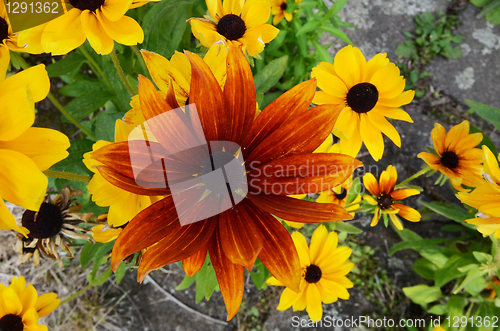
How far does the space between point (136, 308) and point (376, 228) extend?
50.5 inches

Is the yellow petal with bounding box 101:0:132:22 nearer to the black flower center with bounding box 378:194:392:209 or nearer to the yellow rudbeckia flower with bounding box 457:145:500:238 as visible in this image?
the yellow rudbeckia flower with bounding box 457:145:500:238

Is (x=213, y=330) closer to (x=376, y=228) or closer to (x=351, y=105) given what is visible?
(x=376, y=228)

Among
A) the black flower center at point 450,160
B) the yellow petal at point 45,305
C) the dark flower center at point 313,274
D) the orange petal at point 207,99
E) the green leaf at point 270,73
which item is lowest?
the yellow petal at point 45,305

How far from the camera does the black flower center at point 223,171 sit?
1.56 ft

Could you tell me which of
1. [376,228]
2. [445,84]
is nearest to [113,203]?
[376,228]

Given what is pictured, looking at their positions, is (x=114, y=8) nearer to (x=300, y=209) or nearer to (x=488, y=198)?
(x=300, y=209)

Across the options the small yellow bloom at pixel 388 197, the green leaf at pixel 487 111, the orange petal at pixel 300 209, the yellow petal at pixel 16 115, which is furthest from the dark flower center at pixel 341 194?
the yellow petal at pixel 16 115

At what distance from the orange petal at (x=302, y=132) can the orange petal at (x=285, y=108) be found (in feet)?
0.05

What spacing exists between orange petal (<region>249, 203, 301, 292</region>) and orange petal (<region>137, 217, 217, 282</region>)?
0.26 ft

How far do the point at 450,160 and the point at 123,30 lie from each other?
97cm

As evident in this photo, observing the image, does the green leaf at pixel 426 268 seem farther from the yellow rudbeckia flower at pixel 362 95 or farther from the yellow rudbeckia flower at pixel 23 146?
the yellow rudbeckia flower at pixel 23 146

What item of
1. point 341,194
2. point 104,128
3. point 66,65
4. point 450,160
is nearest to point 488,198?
point 450,160

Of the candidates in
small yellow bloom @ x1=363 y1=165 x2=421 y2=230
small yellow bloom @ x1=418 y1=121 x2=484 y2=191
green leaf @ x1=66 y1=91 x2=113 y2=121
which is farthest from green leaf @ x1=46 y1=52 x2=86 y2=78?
small yellow bloom @ x1=418 y1=121 x2=484 y2=191

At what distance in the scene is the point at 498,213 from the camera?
72 centimetres
